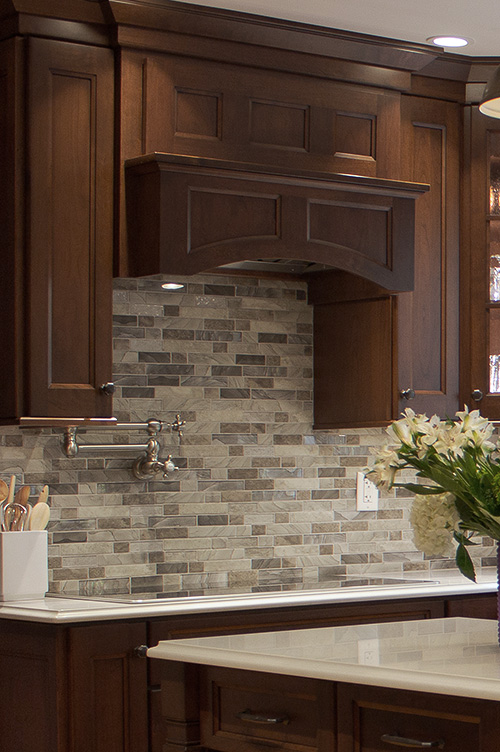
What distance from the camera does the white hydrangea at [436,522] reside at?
231 cm

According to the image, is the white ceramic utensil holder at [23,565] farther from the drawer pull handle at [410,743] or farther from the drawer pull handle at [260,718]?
the drawer pull handle at [410,743]

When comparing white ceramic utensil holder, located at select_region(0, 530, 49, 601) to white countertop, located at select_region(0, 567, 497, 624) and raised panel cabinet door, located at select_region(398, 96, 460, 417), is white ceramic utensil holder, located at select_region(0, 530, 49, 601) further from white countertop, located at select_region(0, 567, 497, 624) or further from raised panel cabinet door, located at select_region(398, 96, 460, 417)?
raised panel cabinet door, located at select_region(398, 96, 460, 417)

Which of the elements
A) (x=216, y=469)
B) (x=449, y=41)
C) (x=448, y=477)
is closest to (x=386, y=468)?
(x=448, y=477)

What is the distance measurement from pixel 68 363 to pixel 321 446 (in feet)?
3.99

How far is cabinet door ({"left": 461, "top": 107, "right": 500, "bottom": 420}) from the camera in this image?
14.3 ft

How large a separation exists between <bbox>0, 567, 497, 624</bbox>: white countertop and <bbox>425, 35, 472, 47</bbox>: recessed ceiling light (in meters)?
1.86

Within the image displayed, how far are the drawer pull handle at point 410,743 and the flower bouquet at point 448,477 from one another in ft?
1.12

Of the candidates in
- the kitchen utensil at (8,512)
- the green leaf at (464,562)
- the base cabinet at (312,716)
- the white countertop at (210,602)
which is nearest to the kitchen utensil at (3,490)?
the kitchen utensil at (8,512)

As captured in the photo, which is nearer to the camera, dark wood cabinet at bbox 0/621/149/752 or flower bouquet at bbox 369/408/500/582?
flower bouquet at bbox 369/408/500/582

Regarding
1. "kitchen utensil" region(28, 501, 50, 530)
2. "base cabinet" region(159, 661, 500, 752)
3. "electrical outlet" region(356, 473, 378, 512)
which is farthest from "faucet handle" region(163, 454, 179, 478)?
"base cabinet" region(159, 661, 500, 752)

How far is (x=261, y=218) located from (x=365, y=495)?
123cm

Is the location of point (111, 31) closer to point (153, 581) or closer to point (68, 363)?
point (68, 363)

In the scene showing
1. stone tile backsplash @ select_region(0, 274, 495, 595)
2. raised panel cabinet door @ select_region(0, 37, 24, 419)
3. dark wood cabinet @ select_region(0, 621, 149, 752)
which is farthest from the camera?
stone tile backsplash @ select_region(0, 274, 495, 595)

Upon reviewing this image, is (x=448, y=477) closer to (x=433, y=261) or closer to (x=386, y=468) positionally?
(x=386, y=468)
